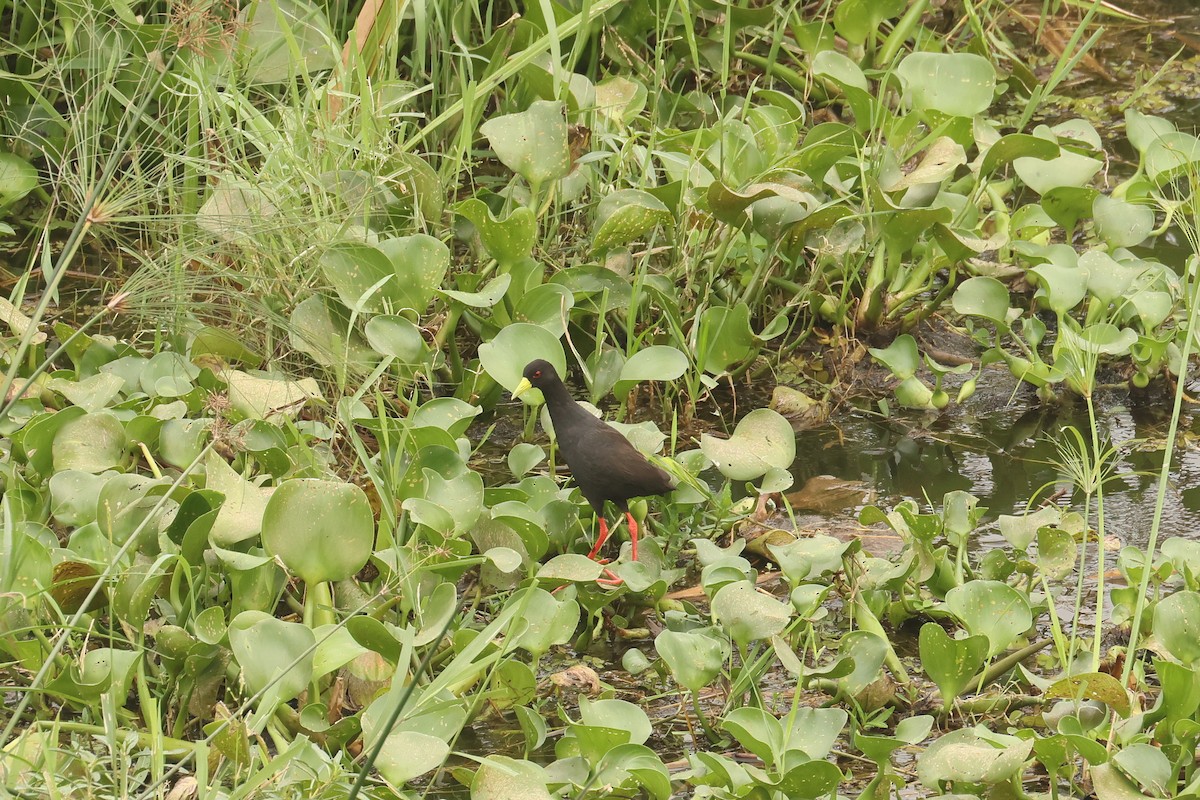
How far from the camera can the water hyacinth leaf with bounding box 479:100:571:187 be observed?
11.9ft

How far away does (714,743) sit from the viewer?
2.73 meters

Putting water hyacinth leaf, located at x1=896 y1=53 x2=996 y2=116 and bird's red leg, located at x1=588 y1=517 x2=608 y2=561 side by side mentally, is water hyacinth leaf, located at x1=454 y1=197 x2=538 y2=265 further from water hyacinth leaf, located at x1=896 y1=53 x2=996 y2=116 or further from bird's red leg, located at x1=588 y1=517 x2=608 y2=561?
water hyacinth leaf, located at x1=896 y1=53 x2=996 y2=116

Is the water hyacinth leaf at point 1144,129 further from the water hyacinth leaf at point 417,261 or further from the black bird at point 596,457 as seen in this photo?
the water hyacinth leaf at point 417,261

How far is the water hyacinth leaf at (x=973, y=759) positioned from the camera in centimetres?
228

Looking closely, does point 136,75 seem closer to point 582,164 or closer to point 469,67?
point 469,67

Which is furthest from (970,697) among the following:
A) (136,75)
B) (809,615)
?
(136,75)

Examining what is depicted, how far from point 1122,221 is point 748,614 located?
6.23 ft

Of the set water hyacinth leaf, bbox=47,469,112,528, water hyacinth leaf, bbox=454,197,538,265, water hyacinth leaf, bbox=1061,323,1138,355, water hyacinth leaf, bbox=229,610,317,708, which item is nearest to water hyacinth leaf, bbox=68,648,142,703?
water hyacinth leaf, bbox=229,610,317,708

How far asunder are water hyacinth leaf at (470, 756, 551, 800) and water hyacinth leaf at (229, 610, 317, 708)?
34cm

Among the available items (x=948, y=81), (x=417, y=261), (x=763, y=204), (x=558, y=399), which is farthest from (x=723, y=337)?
(x=948, y=81)

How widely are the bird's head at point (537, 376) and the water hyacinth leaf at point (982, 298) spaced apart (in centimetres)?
115

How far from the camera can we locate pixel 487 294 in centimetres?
341

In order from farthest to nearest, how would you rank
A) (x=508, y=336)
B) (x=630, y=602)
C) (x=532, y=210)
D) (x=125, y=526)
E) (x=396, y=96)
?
(x=396, y=96) < (x=532, y=210) < (x=508, y=336) < (x=630, y=602) < (x=125, y=526)

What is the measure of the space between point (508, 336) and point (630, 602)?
69 centimetres
